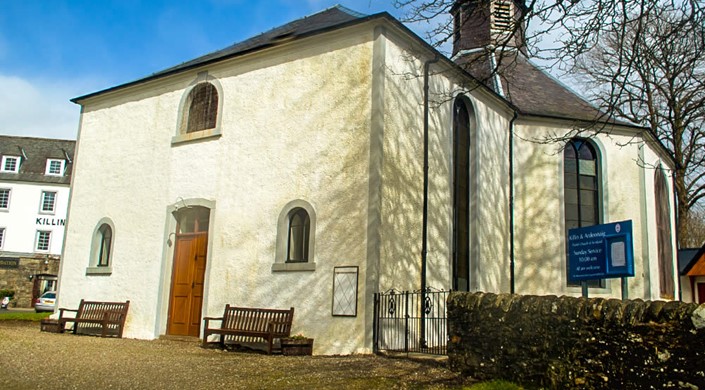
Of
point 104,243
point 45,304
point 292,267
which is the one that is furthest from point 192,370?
point 45,304

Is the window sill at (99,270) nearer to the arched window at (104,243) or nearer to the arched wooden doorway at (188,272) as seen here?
the arched window at (104,243)

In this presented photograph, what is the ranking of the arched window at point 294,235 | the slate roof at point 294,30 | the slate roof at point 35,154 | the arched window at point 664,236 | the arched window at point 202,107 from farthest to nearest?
the slate roof at point 35,154, the arched window at point 664,236, the arched window at point 202,107, the slate roof at point 294,30, the arched window at point 294,235

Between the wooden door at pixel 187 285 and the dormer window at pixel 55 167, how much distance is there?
36.3 meters

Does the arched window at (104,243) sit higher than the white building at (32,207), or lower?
lower

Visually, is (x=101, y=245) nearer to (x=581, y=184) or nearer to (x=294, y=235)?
(x=294, y=235)

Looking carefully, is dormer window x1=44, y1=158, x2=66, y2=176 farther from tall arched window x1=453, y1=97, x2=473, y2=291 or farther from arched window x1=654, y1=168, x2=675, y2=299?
arched window x1=654, y1=168, x2=675, y2=299

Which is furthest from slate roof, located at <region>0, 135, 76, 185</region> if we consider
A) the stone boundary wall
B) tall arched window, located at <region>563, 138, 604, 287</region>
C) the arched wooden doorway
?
the stone boundary wall

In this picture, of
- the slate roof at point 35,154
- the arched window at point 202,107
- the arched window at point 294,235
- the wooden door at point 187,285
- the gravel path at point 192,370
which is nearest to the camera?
the gravel path at point 192,370

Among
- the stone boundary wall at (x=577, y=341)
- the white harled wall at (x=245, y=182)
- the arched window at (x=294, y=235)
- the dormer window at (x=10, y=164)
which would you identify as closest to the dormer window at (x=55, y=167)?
the dormer window at (x=10, y=164)

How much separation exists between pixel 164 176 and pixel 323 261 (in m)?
5.17

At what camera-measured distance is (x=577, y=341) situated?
6473 mm

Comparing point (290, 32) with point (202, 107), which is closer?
point (290, 32)

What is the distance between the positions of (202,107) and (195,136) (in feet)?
2.77

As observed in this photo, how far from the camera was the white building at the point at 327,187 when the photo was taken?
11469 mm
